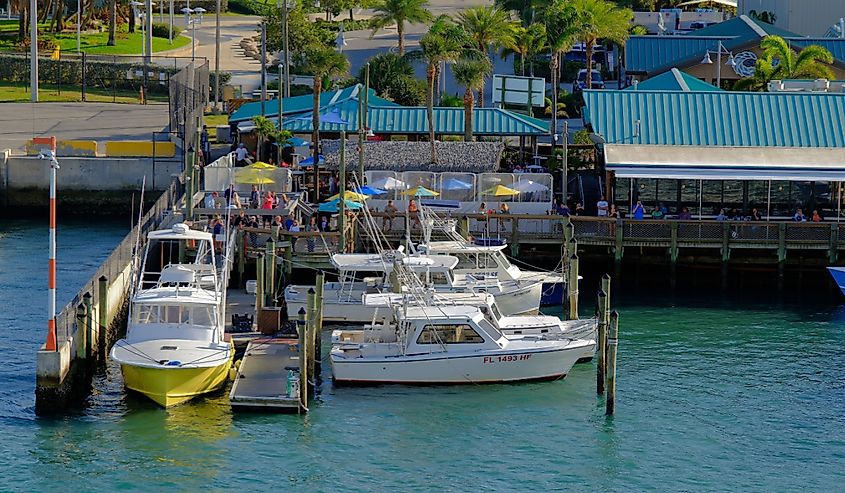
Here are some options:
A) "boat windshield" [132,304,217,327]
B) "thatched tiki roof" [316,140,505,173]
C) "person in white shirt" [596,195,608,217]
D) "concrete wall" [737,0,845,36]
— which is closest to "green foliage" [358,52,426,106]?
"thatched tiki roof" [316,140,505,173]

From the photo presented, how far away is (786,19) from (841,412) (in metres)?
76.4

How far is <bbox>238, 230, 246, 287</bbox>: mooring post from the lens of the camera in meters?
60.1

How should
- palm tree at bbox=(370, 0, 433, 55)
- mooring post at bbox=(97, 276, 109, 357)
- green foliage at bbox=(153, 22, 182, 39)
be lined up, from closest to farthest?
mooring post at bbox=(97, 276, 109, 357), palm tree at bbox=(370, 0, 433, 55), green foliage at bbox=(153, 22, 182, 39)

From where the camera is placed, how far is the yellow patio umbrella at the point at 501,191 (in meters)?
65.2

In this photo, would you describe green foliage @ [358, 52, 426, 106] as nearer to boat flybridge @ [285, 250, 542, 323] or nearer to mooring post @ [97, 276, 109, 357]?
boat flybridge @ [285, 250, 542, 323]

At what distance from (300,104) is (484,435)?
39.3m

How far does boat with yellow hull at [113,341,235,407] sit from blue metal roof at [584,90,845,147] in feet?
89.6

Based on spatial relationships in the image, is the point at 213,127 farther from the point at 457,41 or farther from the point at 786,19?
the point at 786,19

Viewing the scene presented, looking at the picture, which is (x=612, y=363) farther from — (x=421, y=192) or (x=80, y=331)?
(x=421, y=192)

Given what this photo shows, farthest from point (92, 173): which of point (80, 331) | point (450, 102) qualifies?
point (80, 331)

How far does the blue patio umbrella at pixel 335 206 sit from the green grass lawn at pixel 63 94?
40245 millimetres

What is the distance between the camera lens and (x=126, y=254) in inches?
2203

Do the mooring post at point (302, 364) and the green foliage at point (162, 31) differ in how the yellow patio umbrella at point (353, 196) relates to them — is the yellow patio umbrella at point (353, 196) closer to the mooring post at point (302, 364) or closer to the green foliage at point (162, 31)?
the mooring post at point (302, 364)

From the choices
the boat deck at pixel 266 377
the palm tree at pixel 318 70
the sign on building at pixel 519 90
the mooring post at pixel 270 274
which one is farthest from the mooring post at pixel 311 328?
the sign on building at pixel 519 90
